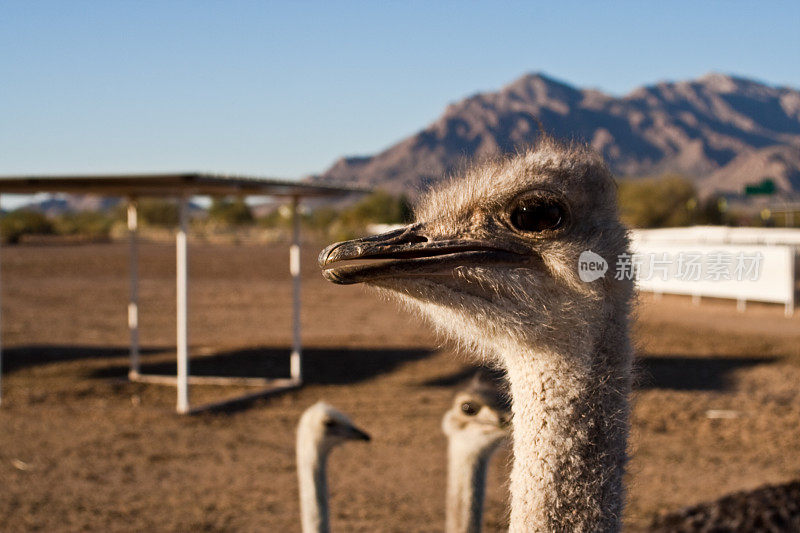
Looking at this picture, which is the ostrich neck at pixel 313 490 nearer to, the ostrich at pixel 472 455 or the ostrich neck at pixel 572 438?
the ostrich at pixel 472 455

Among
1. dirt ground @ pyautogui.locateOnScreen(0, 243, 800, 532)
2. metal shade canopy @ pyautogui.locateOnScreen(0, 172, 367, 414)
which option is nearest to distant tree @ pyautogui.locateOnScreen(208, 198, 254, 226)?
dirt ground @ pyautogui.locateOnScreen(0, 243, 800, 532)

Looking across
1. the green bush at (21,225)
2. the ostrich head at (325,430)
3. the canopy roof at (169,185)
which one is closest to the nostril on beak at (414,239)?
the ostrich head at (325,430)

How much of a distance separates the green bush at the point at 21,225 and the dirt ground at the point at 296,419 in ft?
134

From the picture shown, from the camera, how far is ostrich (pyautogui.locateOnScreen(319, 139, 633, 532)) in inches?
65.1

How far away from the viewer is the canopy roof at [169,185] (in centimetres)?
770

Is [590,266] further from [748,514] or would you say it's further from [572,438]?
[748,514]

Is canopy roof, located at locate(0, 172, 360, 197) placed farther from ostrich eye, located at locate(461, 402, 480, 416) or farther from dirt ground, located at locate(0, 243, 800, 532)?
ostrich eye, located at locate(461, 402, 480, 416)

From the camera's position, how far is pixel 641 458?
6672 mm

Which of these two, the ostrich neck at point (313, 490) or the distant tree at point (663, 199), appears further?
the distant tree at point (663, 199)

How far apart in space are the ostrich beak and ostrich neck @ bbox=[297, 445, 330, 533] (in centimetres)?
243

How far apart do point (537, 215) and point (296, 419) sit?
265 inches

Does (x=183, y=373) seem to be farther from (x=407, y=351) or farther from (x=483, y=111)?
(x=483, y=111)

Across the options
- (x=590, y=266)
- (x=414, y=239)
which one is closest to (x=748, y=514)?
(x=590, y=266)

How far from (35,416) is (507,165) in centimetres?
767
